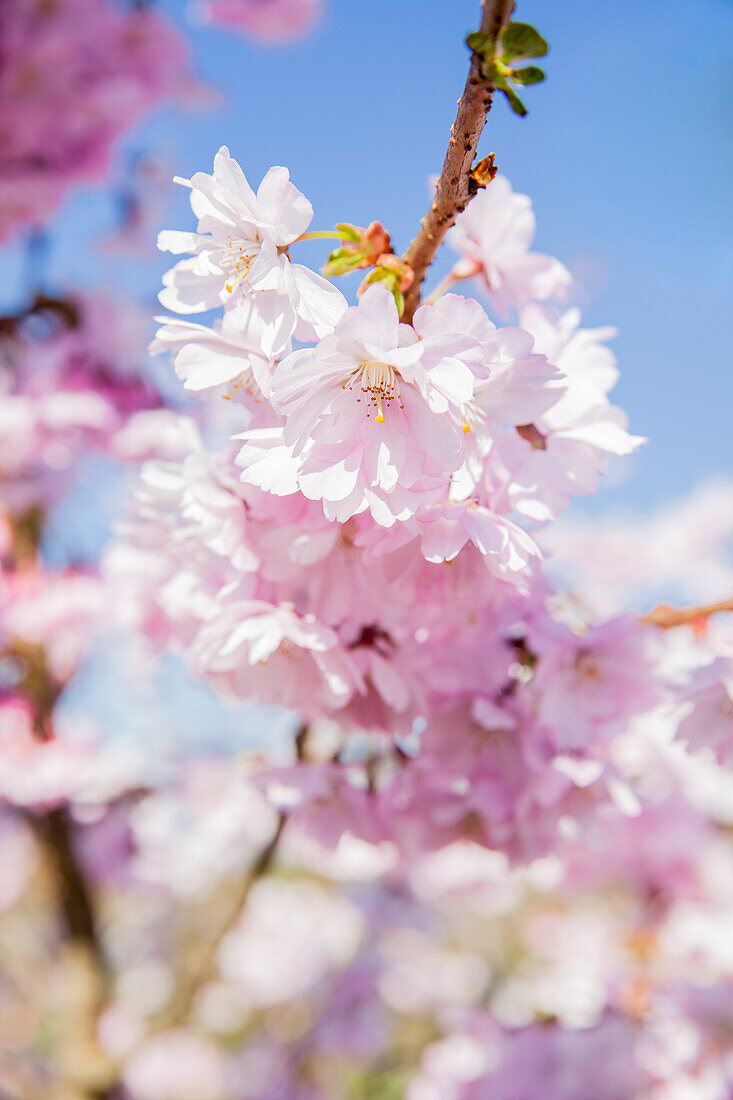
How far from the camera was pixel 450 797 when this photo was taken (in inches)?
34.6

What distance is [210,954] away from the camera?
1.49 m

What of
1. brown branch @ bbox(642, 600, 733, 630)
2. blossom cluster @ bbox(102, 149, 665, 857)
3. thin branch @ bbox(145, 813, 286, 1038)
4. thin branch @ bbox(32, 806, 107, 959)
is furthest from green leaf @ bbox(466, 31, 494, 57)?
thin branch @ bbox(32, 806, 107, 959)

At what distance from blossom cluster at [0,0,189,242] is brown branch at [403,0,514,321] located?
1.69m

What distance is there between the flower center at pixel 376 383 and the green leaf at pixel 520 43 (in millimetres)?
197

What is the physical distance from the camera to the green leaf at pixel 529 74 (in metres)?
0.45

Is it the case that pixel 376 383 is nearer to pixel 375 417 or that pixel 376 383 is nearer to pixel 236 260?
pixel 375 417

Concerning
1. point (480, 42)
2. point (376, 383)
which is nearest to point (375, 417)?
point (376, 383)

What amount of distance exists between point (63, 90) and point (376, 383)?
181 cm

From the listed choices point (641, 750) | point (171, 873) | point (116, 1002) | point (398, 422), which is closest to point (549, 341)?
point (398, 422)

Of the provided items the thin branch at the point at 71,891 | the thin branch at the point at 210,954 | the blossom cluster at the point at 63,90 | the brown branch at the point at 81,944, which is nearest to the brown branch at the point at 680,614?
the thin branch at the point at 210,954

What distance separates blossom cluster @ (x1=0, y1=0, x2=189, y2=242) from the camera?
1801 millimetres

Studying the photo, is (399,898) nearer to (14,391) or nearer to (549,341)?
(14,391)

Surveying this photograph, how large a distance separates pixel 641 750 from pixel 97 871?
2.02 meters

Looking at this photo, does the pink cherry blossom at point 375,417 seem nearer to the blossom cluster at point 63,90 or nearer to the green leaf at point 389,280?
the green leaf at point 389,280
